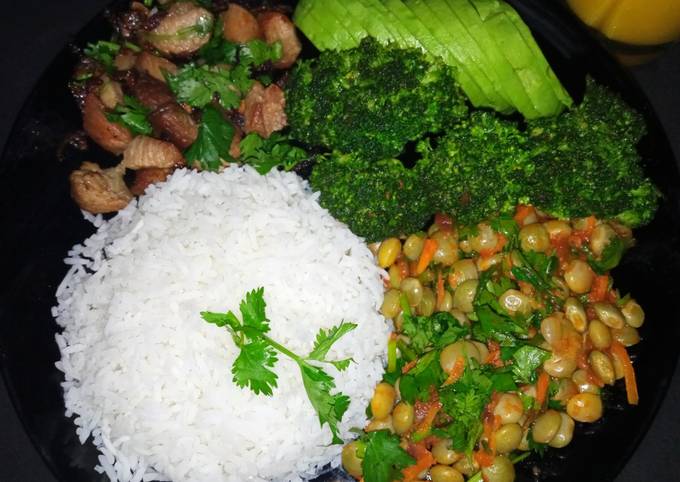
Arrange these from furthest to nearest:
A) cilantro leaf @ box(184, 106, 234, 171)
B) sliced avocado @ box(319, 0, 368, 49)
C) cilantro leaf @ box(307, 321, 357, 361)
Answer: cilantro leaf @ box(184, 106, 234, 171) < sliced avocado @ box(319, 0, 368, 49) < cilantro leaf @ box(307, 321, 357, 361)

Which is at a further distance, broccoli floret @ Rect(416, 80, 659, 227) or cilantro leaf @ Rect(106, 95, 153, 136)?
cilantro leaf @ Rect(106, 95, 153, 136)

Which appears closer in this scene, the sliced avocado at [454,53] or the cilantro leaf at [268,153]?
the sliced avocado at [454,53]

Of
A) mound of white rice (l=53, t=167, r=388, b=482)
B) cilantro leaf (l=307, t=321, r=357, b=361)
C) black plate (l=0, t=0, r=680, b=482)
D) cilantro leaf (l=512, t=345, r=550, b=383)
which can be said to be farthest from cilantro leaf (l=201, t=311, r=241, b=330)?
cilantro leaf (l=512, t=345, r=550, b=383)

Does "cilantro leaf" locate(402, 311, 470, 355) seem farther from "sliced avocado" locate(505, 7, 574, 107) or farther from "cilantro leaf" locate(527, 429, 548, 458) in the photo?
"sliced avocado" locate(505, 7, 574, 107)

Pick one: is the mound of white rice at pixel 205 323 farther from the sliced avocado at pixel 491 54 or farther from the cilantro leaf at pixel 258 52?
the sliced avocado at pixel 491 54

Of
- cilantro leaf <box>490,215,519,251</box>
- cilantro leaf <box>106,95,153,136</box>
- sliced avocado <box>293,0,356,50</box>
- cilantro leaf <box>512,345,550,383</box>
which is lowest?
cilantro leaf <box>512,345,550,383</box>

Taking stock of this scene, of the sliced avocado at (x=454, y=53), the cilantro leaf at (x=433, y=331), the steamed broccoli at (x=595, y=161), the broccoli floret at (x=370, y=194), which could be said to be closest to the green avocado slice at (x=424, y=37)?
the sliced avocado at (x=454, y=53)

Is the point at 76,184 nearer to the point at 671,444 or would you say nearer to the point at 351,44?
the point at 351,44

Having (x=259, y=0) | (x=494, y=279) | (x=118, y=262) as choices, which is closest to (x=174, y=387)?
(x=118, y=262)
